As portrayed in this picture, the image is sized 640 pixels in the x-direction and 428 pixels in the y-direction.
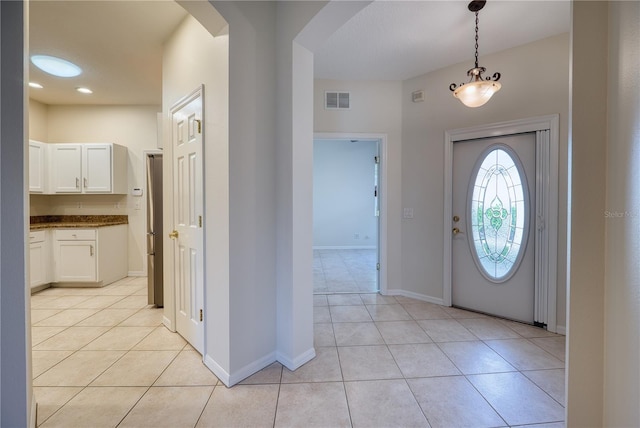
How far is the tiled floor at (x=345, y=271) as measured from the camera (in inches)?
155

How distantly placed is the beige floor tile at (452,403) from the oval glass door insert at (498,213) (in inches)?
61.7

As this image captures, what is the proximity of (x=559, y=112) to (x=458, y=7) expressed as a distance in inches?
55.2

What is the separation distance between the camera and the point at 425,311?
3037 millimetres

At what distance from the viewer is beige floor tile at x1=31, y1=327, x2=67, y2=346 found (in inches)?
92.7

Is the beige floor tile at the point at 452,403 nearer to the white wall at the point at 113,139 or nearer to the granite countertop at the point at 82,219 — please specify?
the white wall at the point at 113,139

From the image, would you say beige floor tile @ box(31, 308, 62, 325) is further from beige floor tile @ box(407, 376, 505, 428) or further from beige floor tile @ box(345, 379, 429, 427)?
beige floor tile @ box(407, 376, 505, 428)

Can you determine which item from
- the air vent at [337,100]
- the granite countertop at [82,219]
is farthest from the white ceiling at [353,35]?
the granite countertop at [82,219]

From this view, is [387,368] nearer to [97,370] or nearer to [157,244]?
[97,370]

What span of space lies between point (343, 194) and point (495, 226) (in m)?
4.58

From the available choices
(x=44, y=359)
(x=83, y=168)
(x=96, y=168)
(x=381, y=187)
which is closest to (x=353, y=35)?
(x=381, y=187)

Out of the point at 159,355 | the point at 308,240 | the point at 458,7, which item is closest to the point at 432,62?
the point at 458,7

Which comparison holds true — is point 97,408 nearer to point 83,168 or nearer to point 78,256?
point 78,256

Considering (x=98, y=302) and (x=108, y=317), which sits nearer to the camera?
(x=108, y=317)

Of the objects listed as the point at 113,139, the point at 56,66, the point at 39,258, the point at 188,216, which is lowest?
the point at 39,258
